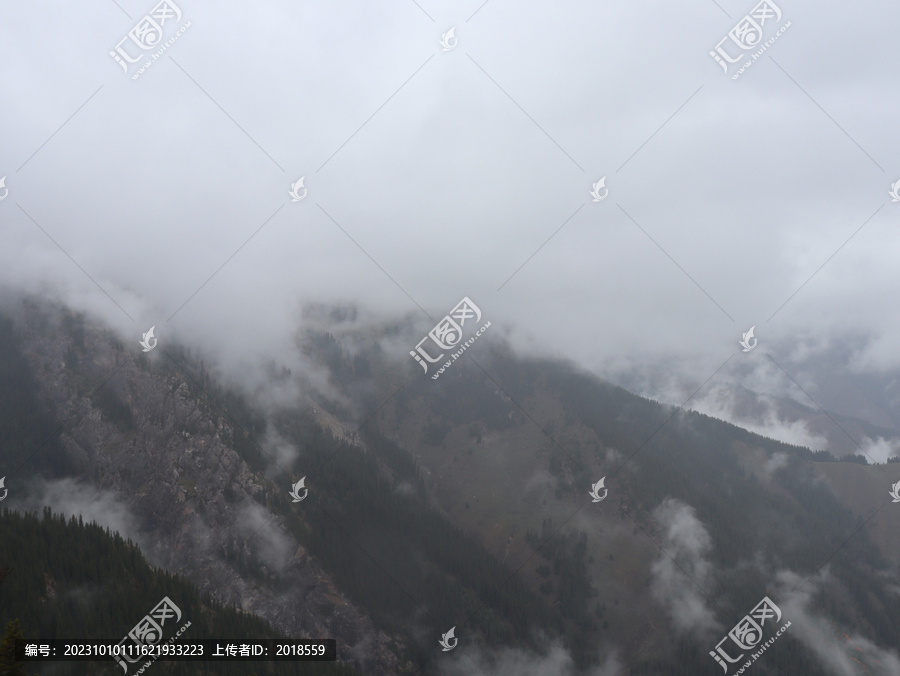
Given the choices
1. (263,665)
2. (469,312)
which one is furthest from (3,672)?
(469,312)

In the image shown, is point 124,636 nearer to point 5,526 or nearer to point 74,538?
point 74,538

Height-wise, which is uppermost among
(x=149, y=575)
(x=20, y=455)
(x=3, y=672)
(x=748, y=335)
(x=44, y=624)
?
(x=748, y=335)

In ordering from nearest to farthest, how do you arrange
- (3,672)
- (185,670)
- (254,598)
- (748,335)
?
1. (3,672)
2. (185,670)
3. (748,335)
4. (254,598)

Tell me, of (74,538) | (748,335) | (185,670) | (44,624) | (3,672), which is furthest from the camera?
(748,335)

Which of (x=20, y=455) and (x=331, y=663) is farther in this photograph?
(x=20, y=455)

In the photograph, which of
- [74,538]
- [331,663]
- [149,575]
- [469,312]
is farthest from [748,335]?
[74,538]

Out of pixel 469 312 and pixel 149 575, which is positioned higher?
pixel 469 312
